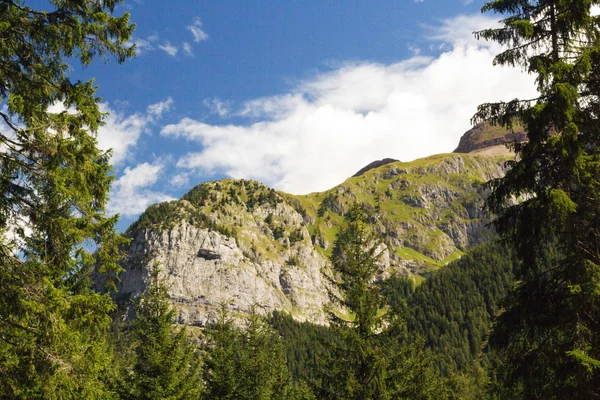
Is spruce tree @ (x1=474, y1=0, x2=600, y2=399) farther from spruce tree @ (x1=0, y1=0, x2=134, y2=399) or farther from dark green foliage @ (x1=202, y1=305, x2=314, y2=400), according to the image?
dark green foliage @ (x1=202, y1=305, x2=314, y2=400)

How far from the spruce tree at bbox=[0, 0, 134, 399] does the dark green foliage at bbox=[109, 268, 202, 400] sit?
1271cm

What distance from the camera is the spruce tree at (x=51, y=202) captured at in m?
8.80

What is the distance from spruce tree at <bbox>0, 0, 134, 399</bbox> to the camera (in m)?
8.80

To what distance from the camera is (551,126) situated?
1154 cm

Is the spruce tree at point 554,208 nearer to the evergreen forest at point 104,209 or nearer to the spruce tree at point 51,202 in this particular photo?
the evergreen forest at point 104,209

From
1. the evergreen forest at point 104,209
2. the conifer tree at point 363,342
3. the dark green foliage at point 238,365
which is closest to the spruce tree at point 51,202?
the evergreen forest at point 104,209

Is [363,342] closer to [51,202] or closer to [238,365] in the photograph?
[51,202]

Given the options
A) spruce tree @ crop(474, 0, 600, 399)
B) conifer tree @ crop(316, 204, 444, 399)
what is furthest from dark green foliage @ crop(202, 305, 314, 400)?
spruce tree @ crop(474, 0, 600, 399)

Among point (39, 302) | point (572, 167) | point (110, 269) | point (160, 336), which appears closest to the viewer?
point (39, 302)

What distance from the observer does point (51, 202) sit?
9484 millimetres

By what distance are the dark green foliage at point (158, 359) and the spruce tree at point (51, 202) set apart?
12712mm

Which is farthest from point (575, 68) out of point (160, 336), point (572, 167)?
point (160, 336)

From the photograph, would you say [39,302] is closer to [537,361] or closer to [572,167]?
[537,361]

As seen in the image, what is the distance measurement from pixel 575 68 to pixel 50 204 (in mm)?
12866
